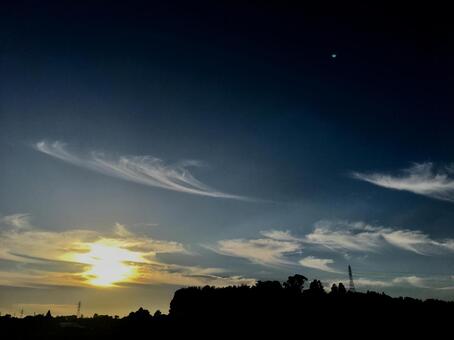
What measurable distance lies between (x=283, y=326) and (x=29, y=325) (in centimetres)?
12283

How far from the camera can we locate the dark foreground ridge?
85.5 metres

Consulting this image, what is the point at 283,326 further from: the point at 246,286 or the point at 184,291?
the point at 184,291

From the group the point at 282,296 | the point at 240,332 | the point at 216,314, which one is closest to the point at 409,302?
the point at 282,296

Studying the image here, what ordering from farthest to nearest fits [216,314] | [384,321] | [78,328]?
1. [78,328]
2. [216,314]
3. [384,321]

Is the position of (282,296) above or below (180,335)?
above

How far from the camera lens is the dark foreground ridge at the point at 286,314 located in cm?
8550

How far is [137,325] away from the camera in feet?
390

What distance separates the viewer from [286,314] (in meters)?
93.1

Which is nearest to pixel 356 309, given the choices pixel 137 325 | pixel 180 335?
pixel 180 335

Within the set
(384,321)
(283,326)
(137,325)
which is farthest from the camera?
(137,325)

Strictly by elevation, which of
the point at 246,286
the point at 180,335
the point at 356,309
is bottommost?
the point at 180,335

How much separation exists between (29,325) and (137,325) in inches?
2816

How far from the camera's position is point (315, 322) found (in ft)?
293

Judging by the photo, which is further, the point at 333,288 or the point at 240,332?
the point at 333,288
